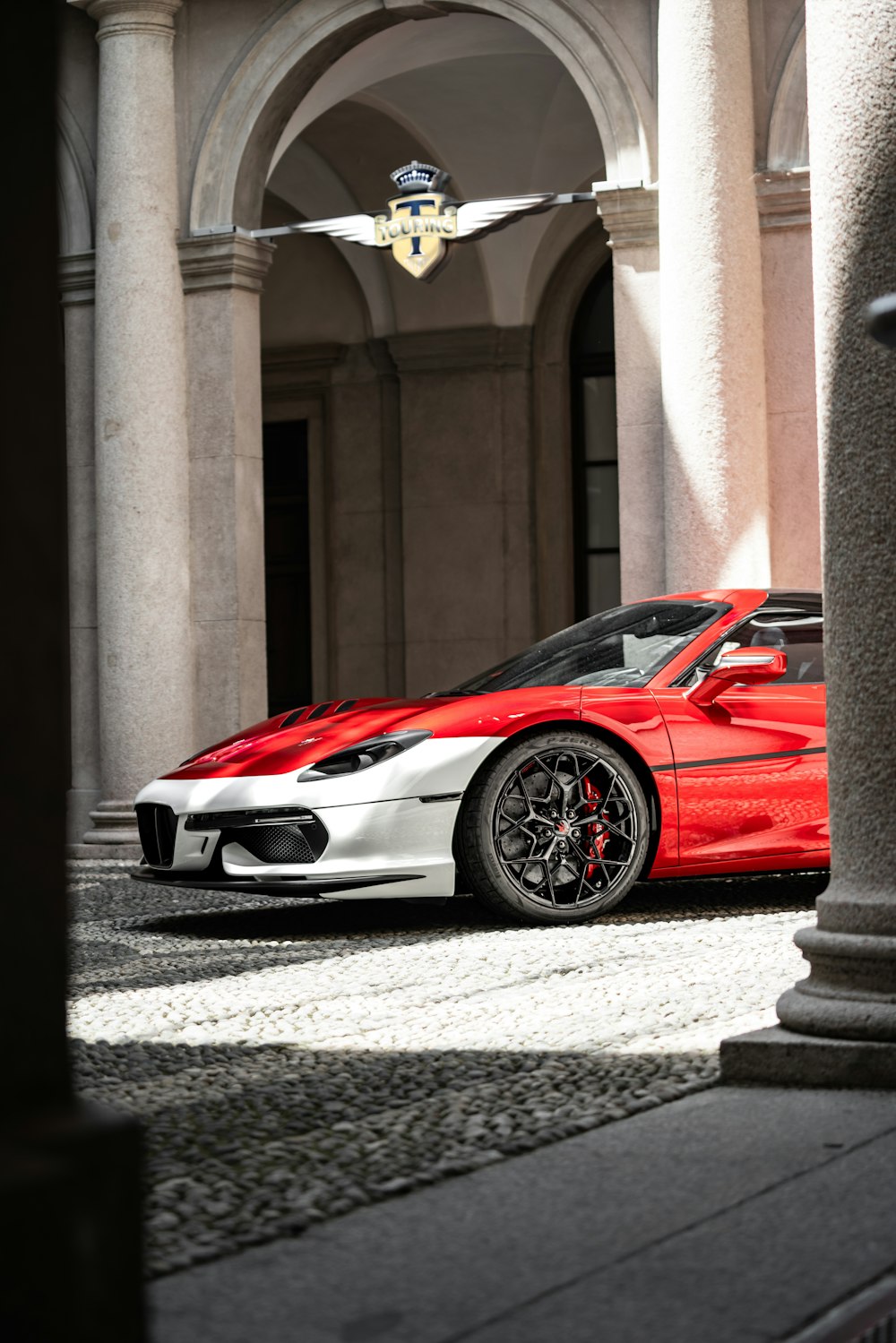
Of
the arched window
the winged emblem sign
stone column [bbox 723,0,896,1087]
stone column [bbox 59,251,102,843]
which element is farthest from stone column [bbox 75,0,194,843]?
stone column [bbox 723,0,896,1087]

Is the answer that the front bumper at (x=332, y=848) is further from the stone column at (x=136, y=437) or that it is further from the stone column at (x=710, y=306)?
the stone column at (x=136, y=437)

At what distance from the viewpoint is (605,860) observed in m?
7.25

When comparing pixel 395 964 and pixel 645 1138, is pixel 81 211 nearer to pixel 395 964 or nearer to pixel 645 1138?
pixel 395 964

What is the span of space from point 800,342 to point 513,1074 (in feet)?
26.7

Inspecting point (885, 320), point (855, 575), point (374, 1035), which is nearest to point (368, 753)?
point (374, 1035)

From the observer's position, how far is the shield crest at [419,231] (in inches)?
497

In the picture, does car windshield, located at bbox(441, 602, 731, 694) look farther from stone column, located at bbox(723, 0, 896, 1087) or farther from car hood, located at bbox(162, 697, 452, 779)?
stone column, located at bbox(723, 0, 896, 1087)

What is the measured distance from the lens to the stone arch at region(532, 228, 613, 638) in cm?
1820

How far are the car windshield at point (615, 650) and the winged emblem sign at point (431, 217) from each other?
5.17m

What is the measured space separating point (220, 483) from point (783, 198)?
4.28m

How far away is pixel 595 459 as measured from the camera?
61.1 ft

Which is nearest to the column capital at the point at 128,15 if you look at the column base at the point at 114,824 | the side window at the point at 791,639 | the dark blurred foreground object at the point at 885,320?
the column base at the point at 114,824

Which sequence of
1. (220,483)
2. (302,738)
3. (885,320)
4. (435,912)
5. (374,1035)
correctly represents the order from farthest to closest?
1. (220,483)
2. (435,912)
3. (302,738)
4. (374,1035)
5. (885,320)

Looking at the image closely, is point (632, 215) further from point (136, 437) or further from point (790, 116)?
point (136, 437)
